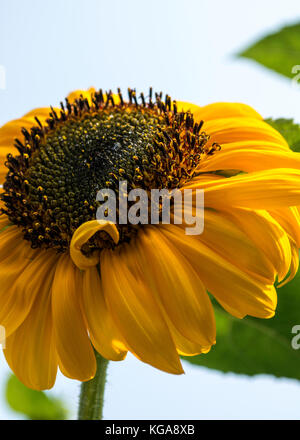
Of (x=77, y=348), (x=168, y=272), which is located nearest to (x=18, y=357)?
(x=77, y=348)

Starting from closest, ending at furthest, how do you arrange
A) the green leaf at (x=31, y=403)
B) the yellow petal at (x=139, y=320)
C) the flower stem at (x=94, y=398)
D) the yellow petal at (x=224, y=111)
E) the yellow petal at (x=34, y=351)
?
the yellow petal at (x=139, y=320) < the yellow petal at (x=34, y=351) < the flower stem at (x=94, y=398) < the yellow petal at (x=224, y=111) < the green leaf at (x=31, y=403)

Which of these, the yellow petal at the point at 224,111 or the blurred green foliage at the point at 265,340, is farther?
the yellow petal at the point at 224,111

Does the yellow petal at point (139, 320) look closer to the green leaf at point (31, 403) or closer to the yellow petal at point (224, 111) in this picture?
the yellow petal at point (224, 111)

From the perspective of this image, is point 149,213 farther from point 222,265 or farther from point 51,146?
point 51,146

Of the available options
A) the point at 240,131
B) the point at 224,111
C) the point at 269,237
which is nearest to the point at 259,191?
the point at 269,237

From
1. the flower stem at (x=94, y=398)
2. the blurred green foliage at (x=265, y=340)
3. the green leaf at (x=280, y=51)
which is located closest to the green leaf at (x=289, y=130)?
the blurred green foliage at (x=265, y=340)

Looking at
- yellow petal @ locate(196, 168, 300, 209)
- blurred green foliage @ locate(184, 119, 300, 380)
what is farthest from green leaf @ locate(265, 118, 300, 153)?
yellow petal @ locate(196, 168, 300, 209)

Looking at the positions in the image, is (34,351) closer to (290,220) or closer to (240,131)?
(290,220)

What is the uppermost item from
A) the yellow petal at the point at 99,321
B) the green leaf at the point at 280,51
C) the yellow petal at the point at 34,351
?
the green leaf at the point at 280,51
